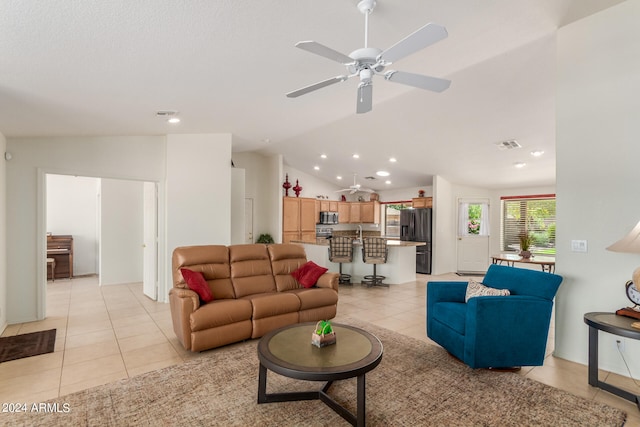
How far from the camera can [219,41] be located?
2.47m

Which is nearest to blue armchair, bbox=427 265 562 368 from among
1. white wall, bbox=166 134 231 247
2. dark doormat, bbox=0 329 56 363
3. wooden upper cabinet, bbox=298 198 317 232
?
white wall, bbox=166 134 231 247

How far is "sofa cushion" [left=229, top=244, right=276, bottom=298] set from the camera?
4012 mm

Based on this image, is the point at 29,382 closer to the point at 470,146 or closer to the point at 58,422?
the point at 58,422

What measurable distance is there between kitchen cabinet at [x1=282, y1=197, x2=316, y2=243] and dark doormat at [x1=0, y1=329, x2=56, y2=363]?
5.03 m

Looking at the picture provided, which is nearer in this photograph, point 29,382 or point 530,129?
point 29,382

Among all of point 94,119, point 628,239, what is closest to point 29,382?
point 94,119

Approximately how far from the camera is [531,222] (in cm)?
782

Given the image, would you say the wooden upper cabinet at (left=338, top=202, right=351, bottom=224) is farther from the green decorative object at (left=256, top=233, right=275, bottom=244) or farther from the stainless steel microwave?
the green decorative object at (left=256, top=233, right=275, bottom=244)

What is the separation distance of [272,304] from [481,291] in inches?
86.6

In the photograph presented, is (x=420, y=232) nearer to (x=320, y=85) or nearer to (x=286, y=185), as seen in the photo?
(x=286, y=185)

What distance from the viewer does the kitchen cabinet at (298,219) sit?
827 centimetres

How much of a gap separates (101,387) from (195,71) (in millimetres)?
2755

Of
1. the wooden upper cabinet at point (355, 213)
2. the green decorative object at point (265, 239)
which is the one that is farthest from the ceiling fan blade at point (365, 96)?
the wooden upper cabinet at point (355, 213)

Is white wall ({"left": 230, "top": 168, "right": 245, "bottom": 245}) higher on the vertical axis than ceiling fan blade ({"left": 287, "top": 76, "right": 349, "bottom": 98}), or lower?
lower
